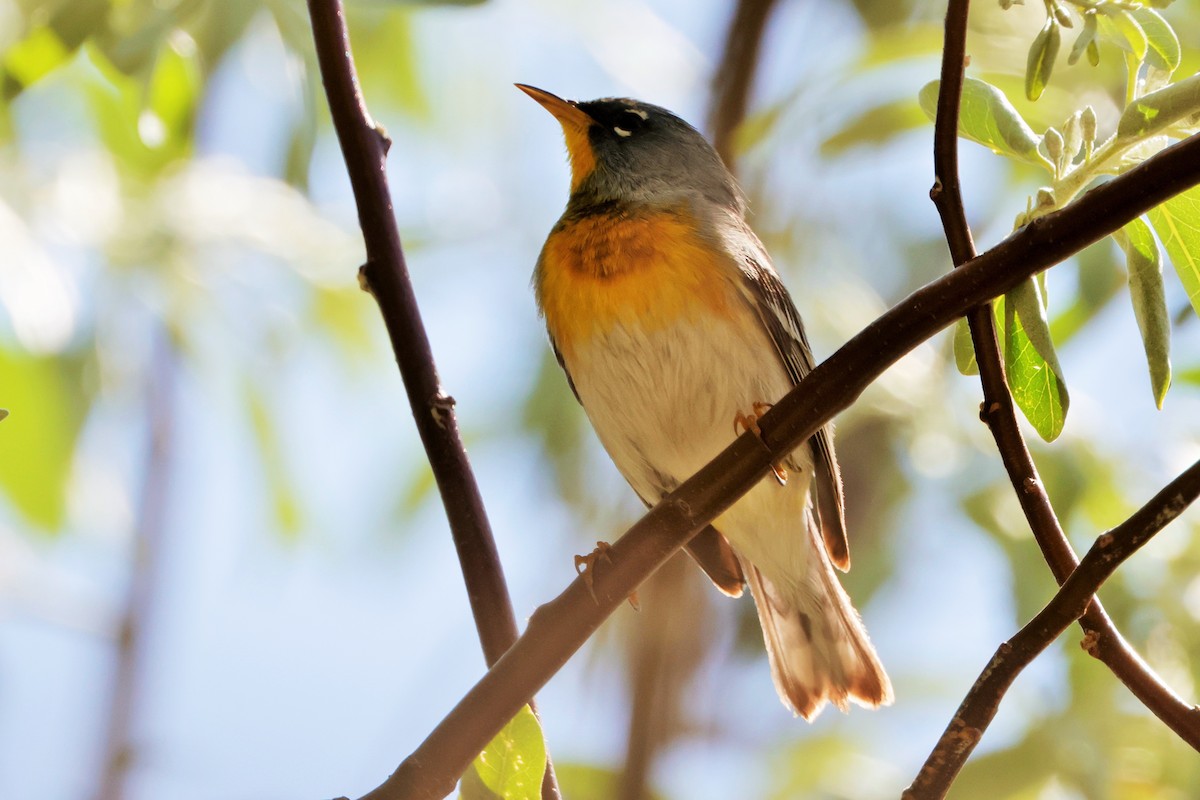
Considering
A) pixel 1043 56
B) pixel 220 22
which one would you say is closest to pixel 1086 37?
pixel 1043 56

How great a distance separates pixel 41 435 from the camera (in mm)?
4887

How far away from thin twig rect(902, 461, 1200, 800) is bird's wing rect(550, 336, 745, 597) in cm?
222

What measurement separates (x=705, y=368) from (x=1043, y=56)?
1967 mm

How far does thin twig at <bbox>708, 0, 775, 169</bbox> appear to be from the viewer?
4.24 m

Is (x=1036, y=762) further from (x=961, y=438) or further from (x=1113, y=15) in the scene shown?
(x=1113, y=15)

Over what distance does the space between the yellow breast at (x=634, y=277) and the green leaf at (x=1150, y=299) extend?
6.17ft

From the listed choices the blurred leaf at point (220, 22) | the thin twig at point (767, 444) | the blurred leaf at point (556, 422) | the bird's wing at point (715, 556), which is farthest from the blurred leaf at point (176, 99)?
the thin twig at point (767, 444)

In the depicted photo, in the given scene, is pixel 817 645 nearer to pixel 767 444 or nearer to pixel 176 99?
pixel 767 444

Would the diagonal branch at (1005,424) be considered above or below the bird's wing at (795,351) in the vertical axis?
below

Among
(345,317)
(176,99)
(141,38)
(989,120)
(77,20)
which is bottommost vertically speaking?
(989,120)

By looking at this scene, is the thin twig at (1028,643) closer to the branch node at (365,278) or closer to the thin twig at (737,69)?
the branch node at (365,278)

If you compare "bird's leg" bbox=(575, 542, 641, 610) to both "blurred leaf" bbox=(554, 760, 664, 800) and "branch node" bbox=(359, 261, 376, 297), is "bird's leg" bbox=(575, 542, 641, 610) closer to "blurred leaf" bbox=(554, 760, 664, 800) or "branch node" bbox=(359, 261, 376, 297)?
"branch node" bbox=(359, 261, 376, 297)

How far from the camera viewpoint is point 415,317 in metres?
2.32

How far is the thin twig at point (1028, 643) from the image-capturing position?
168cm
